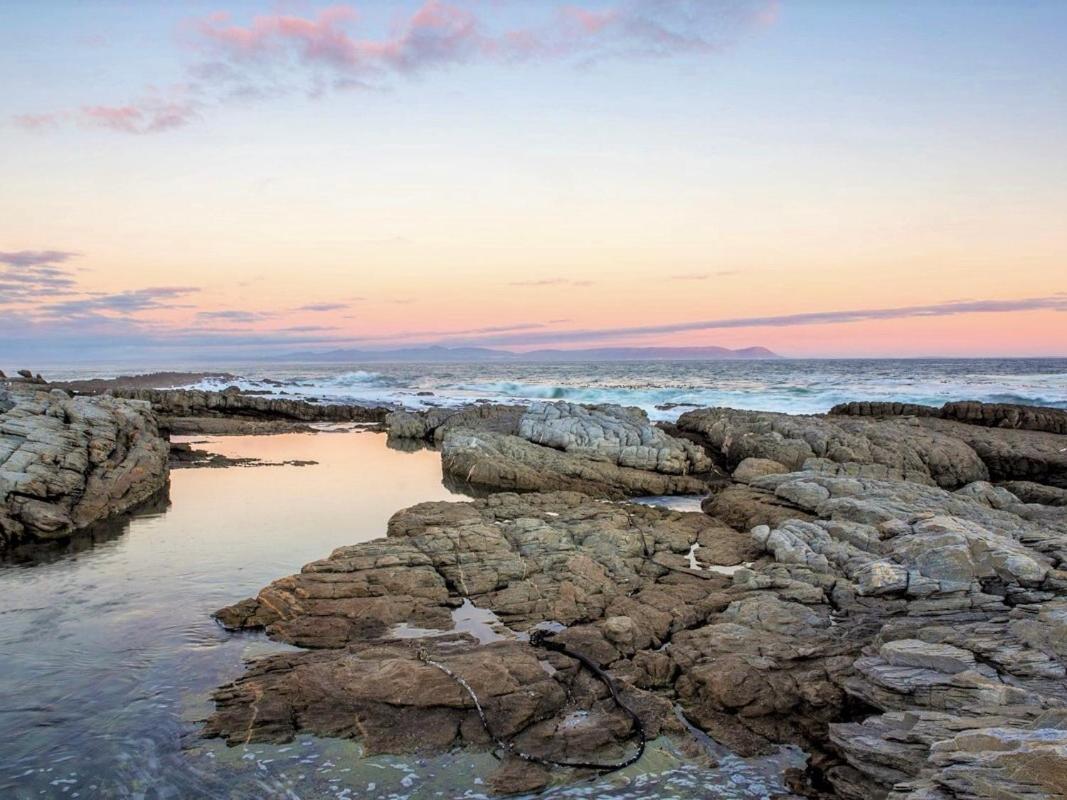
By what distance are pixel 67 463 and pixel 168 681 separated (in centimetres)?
1096

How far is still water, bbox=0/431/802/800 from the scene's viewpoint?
686 centimetres

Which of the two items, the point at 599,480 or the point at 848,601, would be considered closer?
the point at 848,601

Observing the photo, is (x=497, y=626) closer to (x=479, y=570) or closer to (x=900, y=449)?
(x=479, y=570)

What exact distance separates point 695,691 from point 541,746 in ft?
7.31

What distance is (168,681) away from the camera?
8.70 m

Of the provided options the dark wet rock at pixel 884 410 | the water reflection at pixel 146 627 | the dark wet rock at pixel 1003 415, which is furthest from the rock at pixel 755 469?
the dark wet rock at pixel 884 410

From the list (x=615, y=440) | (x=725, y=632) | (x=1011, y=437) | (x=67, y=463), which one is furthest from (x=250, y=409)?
(x=725, y=632)

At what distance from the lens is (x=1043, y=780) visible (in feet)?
15.4

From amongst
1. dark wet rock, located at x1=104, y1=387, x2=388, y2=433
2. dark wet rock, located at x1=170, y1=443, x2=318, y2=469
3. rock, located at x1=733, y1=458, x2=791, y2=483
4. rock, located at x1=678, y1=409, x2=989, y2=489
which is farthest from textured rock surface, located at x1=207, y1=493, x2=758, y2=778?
dark wet rock, located at x1=104, y1=387, x2=388, y2=433

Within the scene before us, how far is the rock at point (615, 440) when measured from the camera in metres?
23.5

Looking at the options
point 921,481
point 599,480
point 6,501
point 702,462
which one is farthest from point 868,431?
point 6,501

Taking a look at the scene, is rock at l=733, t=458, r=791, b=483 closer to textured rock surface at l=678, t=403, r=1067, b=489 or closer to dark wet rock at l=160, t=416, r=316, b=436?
textured rock surface at l=678, t=403, r=1067, b=489

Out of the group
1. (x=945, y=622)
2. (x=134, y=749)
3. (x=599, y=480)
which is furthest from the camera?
(x=599, y=480)

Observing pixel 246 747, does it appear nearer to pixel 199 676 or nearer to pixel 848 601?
pixel 199 676
